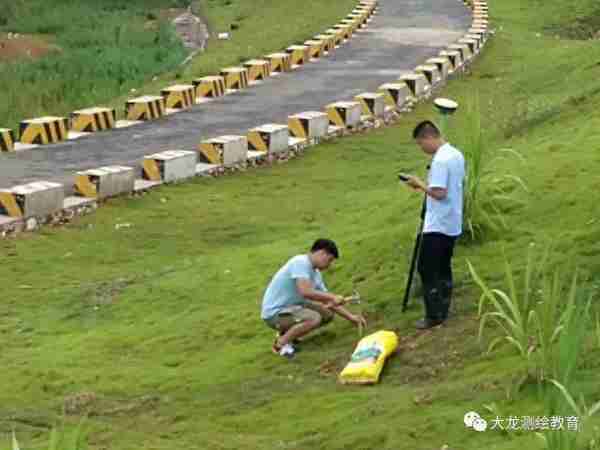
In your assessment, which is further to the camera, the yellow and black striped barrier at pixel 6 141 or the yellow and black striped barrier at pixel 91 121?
the yellow and black striped barrier at pixel 91 121

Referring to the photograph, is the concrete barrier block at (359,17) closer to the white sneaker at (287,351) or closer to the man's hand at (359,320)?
the man's hand at (359,320)

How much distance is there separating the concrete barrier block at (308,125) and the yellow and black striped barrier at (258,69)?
18.9ft

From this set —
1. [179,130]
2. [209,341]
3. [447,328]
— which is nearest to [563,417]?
[447,328]

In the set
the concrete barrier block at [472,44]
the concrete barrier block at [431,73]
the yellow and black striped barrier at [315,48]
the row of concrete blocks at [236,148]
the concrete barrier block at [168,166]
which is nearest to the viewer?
the row of concrete blocks at [236,148]

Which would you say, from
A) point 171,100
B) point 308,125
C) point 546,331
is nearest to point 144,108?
point 171,100

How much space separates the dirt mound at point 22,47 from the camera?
127 ft

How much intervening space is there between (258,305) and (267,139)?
951 cm

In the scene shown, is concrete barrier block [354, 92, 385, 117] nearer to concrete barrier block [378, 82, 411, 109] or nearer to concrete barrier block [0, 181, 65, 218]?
concrete barrier block [378, 82, 411, 109]

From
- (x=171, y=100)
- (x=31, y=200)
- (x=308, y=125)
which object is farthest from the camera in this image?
(x=171, y=100)

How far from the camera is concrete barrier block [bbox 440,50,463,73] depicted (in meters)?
30.8

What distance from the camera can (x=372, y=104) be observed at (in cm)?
2591

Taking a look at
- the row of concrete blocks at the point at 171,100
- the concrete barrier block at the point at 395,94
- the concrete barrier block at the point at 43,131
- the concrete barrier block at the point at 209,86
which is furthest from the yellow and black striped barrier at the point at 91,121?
the concrete barrier block at the point at 395,94

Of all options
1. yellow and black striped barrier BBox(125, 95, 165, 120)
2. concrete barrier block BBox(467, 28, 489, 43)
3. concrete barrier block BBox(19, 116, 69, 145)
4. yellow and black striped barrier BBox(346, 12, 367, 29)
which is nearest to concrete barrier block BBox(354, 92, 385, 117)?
yellow and black striped barrier BBox(125, 95, 165, 120)

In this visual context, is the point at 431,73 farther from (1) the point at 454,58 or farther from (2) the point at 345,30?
(2) the point at 345,30
